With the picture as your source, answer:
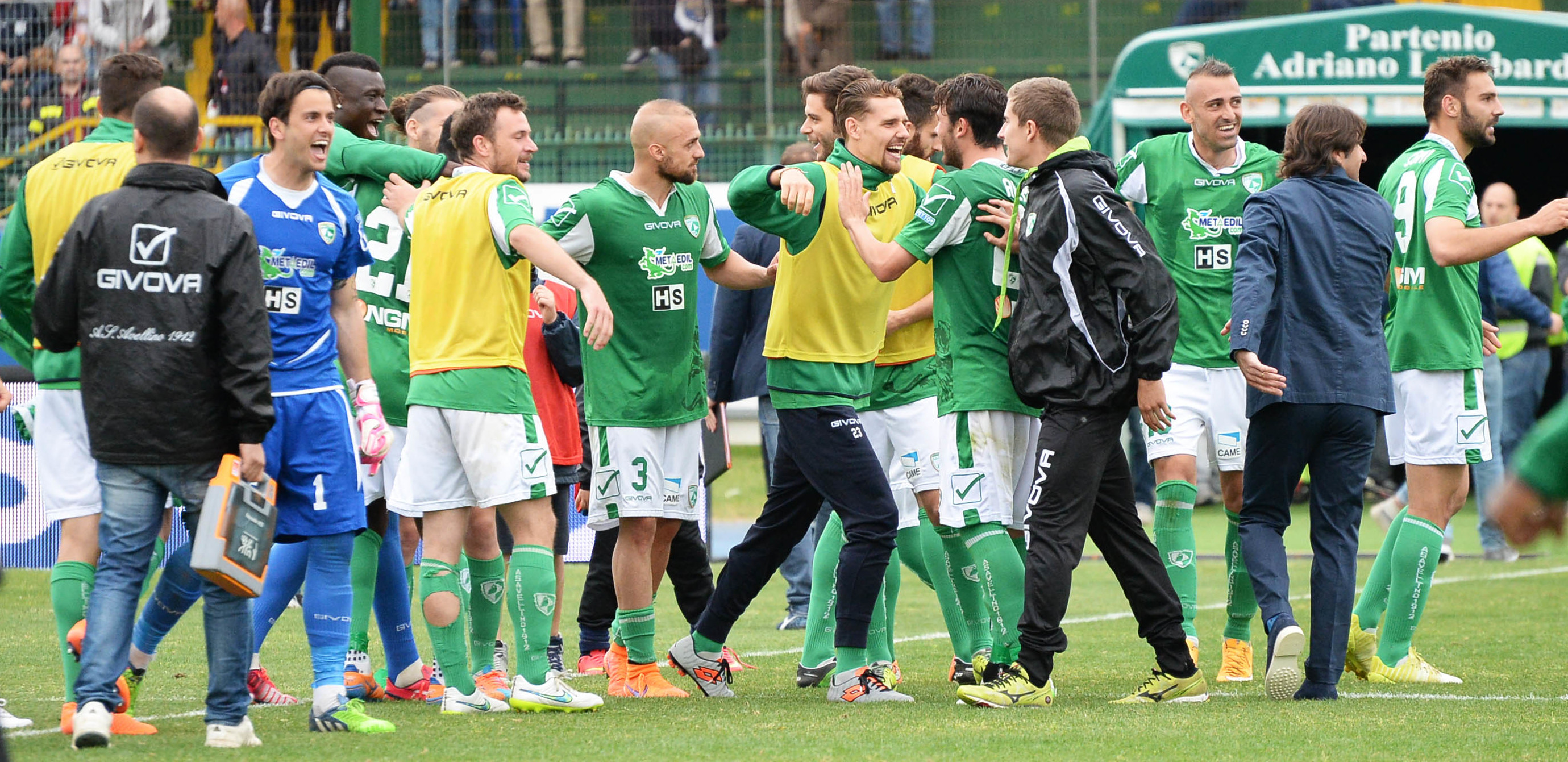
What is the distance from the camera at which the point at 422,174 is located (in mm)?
6344

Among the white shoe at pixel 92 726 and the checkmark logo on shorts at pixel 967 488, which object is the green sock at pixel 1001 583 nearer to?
the checkmark logo on shorts at pixel 967 488

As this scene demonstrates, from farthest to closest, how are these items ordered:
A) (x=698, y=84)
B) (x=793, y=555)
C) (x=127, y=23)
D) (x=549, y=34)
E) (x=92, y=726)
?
(x=549, y=34) < (x=698, y=84) < (x=127, y=23) < (x=793, y=555) < (x=92, y=726)

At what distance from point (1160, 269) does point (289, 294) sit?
286 centimetres

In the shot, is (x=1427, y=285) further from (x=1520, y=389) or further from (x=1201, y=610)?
(x=1520, y=389)

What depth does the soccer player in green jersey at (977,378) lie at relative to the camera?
236 inches

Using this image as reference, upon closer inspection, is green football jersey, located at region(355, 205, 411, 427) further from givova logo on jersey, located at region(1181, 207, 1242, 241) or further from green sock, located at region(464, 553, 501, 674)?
givova logo on jersey, located at region(1181, 207, 1242, 241)

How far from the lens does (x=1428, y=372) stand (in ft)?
22.1

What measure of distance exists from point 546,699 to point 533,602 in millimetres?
351

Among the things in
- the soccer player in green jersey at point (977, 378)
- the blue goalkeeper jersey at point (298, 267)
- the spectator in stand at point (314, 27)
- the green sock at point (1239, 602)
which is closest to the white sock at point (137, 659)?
the blue goalkeeper jersey at point (298, 267)

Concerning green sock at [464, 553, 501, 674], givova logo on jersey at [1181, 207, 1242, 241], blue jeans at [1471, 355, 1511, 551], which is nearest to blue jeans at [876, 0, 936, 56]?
blue jeans at [1471, 355, 1511, 551]

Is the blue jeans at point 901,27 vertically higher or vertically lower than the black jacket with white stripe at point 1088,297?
higher

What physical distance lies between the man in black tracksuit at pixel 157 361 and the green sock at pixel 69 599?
702 mm

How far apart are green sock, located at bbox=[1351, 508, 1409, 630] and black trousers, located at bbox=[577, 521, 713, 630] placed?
2.72m

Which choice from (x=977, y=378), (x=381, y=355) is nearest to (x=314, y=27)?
(x=381, y=355)
